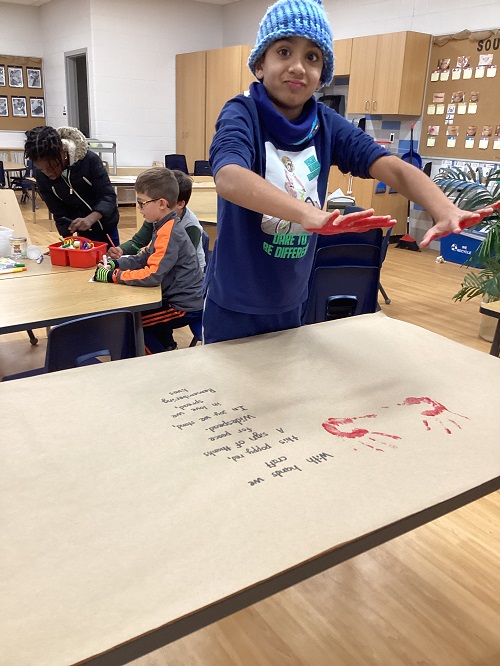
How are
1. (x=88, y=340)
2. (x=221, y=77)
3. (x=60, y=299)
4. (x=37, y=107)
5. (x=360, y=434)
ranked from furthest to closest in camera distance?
(x=37, y=107) < (x=221, y=77) < (x=60, y=299) < (x=88, y=340) < (x=360, y=434)

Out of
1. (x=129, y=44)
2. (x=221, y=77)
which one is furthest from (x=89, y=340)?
(x=129, y=44)

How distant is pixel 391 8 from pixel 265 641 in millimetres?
7088

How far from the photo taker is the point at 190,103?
887 centimetres

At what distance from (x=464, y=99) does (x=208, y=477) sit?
6.40 m

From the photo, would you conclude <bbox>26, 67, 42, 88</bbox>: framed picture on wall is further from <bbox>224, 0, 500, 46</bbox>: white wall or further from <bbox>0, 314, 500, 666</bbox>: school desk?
<bbox>0, 314, 500, 666</bbox>: school desk

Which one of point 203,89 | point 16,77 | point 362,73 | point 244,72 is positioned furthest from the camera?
point 16,77

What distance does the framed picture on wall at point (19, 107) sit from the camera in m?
9.80

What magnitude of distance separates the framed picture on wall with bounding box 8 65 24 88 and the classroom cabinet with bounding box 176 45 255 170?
291cm

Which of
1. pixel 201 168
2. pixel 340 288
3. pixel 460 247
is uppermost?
pixel 201 168

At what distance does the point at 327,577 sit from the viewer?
68.2 inches

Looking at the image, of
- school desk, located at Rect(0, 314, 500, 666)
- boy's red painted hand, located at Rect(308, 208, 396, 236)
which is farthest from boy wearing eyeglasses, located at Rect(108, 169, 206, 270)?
boy's red painted hand, located at Rect(308, 208, 396, 236)

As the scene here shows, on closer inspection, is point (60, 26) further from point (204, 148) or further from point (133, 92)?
point (204, 148)

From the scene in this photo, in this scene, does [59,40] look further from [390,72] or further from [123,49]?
[390,72]

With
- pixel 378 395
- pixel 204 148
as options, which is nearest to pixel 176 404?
pixel 378 395
